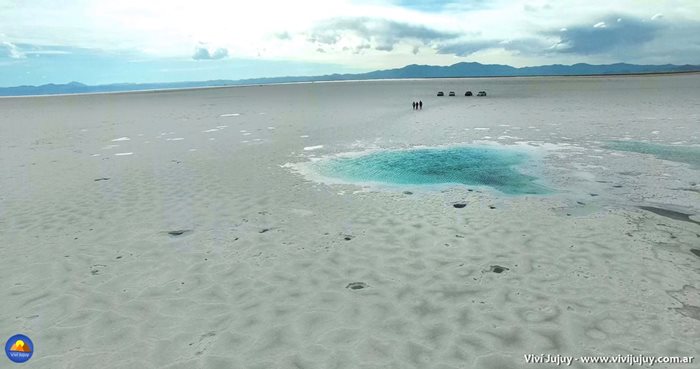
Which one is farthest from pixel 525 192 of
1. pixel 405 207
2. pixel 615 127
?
pixel 615 127

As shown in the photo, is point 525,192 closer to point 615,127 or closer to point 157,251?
point 157,251

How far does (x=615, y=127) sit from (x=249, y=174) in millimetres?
23437

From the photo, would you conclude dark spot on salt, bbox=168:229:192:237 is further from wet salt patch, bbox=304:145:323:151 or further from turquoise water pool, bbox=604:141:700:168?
turquoise water pool, bbox=604:141:700:168

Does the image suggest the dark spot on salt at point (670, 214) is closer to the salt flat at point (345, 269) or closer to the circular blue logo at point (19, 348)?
the salt flat at point (345, 269)

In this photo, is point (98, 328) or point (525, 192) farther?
point (525, 192)

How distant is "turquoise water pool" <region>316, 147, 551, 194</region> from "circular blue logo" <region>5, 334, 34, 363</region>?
383 inches

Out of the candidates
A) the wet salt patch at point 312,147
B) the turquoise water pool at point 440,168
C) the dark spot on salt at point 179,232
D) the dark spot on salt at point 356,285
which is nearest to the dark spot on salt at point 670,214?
the turquoise water pool at point 440,168

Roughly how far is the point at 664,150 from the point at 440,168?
10.5 meters

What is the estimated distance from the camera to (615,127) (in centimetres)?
2495

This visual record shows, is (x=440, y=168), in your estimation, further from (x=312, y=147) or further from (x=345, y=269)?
(x=345, y=269)

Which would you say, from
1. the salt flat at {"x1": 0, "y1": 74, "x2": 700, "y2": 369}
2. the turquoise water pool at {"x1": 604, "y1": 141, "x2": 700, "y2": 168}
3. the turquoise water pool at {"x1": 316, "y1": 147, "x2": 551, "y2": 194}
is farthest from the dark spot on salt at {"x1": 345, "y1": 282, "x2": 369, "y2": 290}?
the turquoise water pool at {"x1": 604, "y1": 141, "x2": 700, "y2": 168}

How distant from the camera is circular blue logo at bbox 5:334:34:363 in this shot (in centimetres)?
511

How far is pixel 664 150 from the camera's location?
1700 centimetres

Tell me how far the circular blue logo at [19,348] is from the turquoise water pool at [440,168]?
31.9 ft
